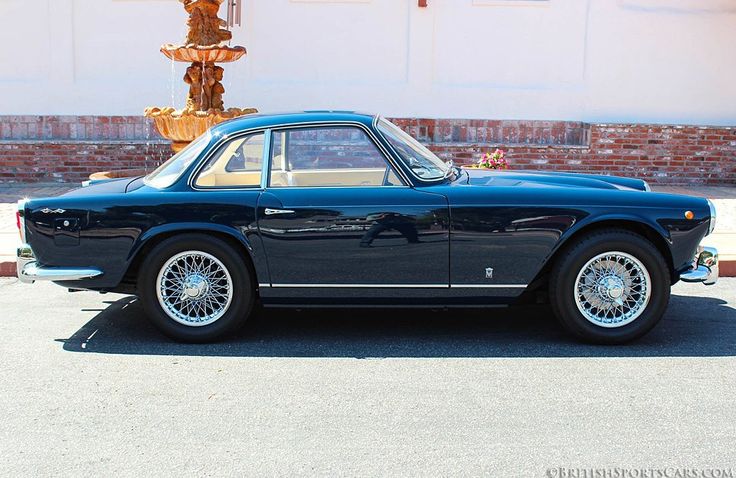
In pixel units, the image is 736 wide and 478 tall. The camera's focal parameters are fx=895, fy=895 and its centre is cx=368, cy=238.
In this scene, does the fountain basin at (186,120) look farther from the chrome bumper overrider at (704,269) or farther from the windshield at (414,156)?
the chrome bumper overrider at (704,269)

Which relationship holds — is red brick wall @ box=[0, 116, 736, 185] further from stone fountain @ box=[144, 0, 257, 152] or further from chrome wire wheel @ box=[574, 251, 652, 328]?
chrome wire wheel @ box=[574, 251, 652, 328]

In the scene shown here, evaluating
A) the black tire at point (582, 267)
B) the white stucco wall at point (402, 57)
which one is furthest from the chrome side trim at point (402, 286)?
the white stucco wall at point (402, 57)

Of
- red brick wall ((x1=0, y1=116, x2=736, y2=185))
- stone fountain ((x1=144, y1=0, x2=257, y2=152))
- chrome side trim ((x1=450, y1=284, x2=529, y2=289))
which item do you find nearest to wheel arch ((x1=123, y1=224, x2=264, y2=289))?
chrome side trim ((x1=450, y1=284, x2=529, y2=289))

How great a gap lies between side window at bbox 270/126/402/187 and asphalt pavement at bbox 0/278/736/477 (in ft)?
3.40

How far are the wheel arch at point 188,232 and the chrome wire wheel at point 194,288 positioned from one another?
0.46 feet

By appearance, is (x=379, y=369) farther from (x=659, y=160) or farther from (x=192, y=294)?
(x=659, y=160)

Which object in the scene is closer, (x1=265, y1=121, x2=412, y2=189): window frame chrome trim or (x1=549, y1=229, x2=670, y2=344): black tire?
(x1=549, y1=229, x2=670, y2=344): black tire

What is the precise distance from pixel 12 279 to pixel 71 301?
1.07 m

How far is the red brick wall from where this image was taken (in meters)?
12.3

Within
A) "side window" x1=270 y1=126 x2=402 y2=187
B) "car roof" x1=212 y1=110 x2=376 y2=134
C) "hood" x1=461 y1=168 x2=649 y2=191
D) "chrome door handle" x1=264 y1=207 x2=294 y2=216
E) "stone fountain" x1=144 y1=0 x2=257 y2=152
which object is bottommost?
"chrome door handle" x1=264 y1=207 x2=294 y2=216

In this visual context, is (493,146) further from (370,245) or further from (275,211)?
(275,211)

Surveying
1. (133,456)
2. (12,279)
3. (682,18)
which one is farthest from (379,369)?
(682,18)

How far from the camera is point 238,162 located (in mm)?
5809

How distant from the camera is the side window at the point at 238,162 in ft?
18.8
